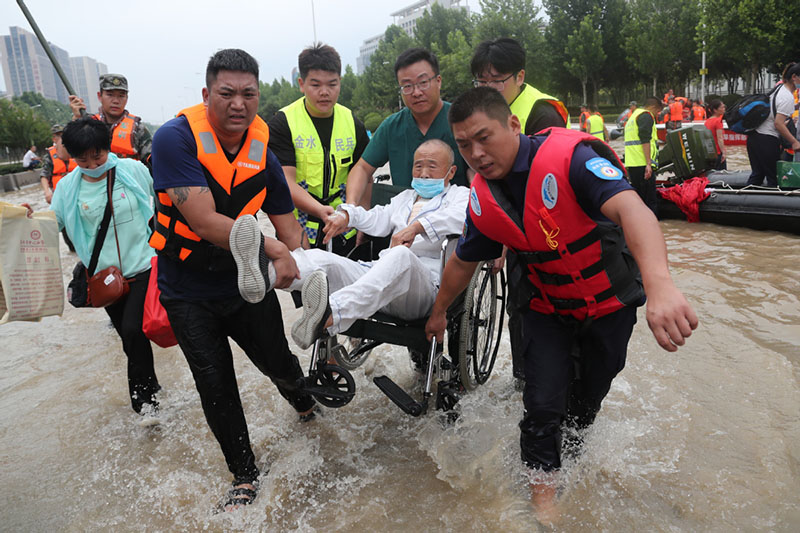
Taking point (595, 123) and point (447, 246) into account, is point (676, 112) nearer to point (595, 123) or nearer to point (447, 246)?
point (595, 123)

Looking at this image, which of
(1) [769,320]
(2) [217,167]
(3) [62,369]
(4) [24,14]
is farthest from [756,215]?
(4) [24,14]

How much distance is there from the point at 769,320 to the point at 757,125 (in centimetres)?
450

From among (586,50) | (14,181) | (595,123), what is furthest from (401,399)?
(586,50)

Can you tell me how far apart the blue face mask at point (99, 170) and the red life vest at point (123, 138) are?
1.31 metres

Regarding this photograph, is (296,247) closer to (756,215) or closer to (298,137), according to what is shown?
(298,137)

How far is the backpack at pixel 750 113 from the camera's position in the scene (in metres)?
7.91

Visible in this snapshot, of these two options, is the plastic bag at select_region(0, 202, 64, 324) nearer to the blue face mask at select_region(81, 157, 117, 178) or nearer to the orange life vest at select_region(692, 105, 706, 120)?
the blue face mask at select_region(81, 157, 117, 178)

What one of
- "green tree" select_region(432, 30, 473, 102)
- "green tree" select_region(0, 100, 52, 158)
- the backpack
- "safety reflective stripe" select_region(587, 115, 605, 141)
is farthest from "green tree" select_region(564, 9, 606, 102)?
"green tree" select_region(0, 100, 52, 158)

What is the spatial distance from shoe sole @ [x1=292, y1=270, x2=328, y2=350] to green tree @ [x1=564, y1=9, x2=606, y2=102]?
39.7m

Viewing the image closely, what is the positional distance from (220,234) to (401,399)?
1.22 metres

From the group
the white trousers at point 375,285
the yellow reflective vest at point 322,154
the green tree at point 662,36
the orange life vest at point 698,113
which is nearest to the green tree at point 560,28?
the green tree at point 662,36

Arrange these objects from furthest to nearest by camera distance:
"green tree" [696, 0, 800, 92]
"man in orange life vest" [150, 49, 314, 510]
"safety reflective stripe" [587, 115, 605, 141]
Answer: "green tree" [696, 0, 800, 92]
"safety reflective stripe" [587, 115, 605, 141]
"man in orange life vest" [150, 49, 314, 510]

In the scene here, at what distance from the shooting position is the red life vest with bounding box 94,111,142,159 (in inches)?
193

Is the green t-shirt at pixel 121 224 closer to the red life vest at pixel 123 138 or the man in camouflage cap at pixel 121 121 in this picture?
the man in camouflage cap at pixel 121 121
